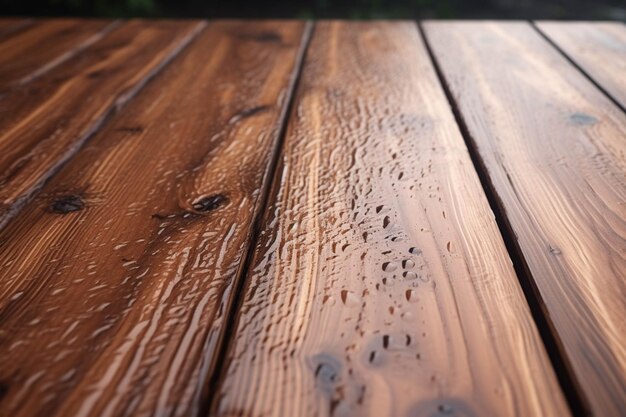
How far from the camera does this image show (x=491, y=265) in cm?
42

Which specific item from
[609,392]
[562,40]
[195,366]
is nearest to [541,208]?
[609,392]

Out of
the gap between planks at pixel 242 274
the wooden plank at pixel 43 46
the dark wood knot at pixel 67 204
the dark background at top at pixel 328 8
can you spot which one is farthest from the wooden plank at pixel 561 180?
the dark background at top at pixel 328 8

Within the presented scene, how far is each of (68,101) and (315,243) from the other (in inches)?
19.6

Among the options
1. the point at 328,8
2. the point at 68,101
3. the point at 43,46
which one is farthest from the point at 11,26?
the point at 328,8

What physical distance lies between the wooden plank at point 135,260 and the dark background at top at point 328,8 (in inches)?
93.5

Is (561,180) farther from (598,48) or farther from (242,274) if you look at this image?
(598,48)

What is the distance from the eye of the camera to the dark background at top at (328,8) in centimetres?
284

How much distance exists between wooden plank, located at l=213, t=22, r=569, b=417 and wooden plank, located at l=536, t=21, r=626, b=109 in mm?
323

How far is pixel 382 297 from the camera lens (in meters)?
0.40

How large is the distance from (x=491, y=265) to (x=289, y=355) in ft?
0.57

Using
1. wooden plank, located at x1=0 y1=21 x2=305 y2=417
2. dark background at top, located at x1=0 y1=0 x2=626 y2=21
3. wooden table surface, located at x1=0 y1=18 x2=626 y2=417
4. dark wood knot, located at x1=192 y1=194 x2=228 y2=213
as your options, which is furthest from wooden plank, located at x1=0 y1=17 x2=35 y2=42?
dark background at top, located at x1=0 y1=0 x2=626 y2=21

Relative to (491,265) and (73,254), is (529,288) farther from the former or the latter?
(73,254)

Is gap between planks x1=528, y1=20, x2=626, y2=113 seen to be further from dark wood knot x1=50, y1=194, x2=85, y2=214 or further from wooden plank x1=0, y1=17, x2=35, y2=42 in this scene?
wooden plank x1=0, y1=17, x2=35, y2=42

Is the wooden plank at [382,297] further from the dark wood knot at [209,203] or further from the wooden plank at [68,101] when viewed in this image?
the wooden plank at [68,101]
